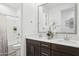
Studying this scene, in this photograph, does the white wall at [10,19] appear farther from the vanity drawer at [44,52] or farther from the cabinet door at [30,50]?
the vanity drawer at [44,52]

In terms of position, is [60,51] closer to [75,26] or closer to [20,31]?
[75,26]

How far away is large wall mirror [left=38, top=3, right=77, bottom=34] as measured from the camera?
1.76 m

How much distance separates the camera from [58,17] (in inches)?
80.0

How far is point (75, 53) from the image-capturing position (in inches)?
44.6

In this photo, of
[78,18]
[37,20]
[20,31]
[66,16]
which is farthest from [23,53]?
[78,18]

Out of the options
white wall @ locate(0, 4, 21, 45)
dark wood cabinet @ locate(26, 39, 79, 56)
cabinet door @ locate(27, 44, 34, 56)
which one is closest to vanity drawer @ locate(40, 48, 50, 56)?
dark wood cabinet @ locate(26, 39, 79, 56)

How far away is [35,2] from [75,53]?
→ 75.7 inches

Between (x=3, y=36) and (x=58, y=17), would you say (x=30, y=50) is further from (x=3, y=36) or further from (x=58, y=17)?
(x=58, y=17)

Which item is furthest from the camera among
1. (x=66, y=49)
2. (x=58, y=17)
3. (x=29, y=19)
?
(x=29, y=19)

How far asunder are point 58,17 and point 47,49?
0.84 metres

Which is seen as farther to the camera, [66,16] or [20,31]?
[20,31]

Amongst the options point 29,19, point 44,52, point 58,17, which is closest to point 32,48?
point 44,52

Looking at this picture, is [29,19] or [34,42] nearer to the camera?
[34,42]

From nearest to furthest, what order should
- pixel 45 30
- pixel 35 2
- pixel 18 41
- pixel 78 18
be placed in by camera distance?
pixel 78 18
pixel 18 41
pixel 45 30
pixel 35 2
